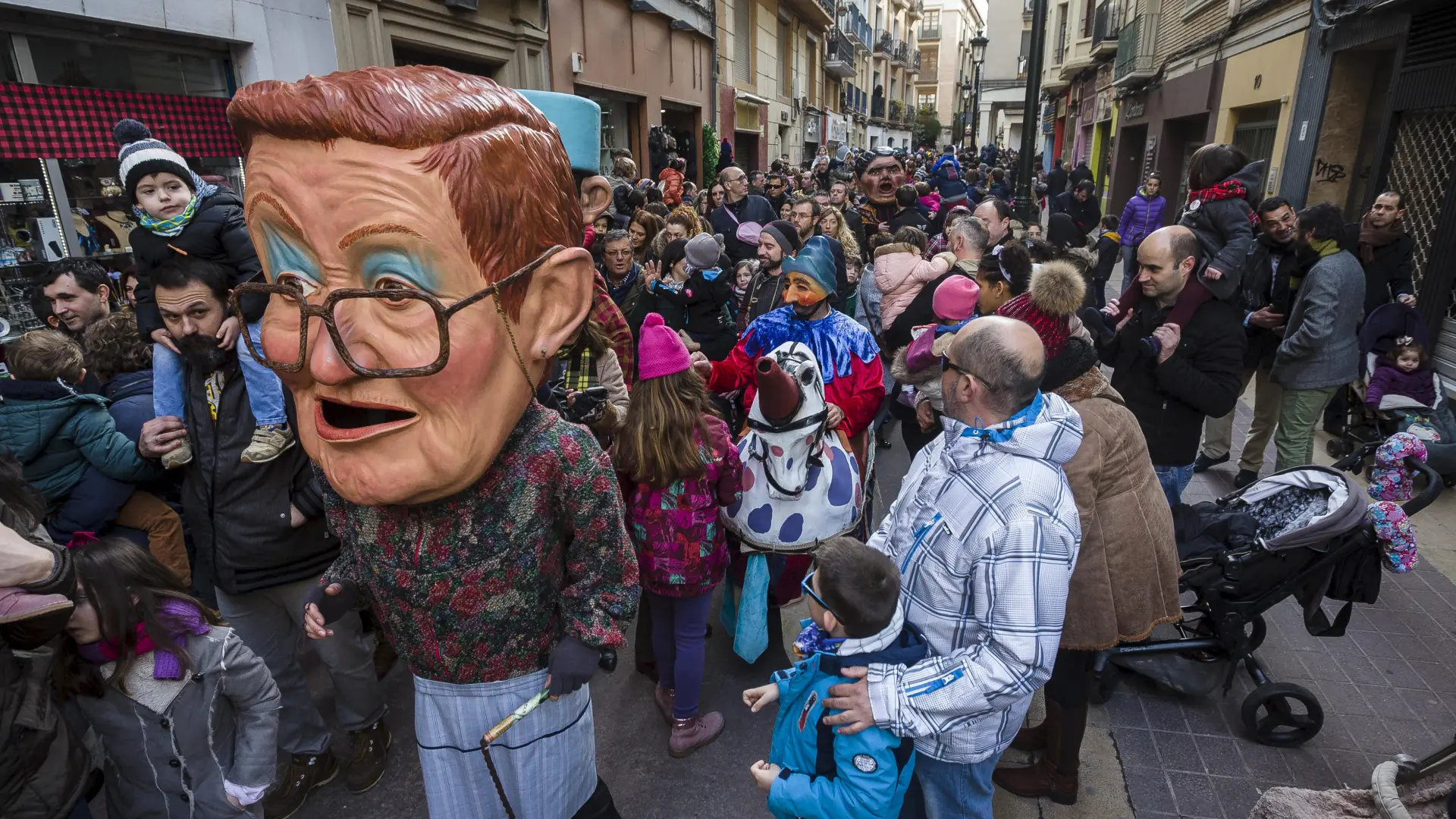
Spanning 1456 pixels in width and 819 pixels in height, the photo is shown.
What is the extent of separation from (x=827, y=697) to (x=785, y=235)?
3807mm

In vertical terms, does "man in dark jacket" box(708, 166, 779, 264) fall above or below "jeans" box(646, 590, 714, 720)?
above

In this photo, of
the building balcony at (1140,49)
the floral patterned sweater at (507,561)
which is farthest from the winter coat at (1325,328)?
the building balcony at (1140,49)

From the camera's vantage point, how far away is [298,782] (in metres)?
2.79

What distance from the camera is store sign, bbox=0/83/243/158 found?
15.9 ft

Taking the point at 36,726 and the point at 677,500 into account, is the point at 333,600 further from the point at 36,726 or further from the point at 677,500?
the point at 677,500

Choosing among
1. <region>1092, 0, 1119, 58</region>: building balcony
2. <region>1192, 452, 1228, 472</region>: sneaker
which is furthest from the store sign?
<region>1092, 0, 1119, 58</region>: building balcony

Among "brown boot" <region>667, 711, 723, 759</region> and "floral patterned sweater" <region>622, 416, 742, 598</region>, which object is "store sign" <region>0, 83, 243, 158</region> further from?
"brown boot" <region>667, 711, 723, 759</region>

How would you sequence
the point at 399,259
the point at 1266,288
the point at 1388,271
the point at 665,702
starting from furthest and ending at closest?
the point at 1388,271, the point at 1266,288, the point at 665,702, the point at 399,259

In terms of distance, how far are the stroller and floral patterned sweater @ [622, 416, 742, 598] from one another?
14.9 ft

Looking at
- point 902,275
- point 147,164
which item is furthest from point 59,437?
point 902,275

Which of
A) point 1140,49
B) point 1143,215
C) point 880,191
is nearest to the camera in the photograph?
point 880,191

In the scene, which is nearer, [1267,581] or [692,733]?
[1267,581]

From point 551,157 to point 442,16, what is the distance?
27.3ft

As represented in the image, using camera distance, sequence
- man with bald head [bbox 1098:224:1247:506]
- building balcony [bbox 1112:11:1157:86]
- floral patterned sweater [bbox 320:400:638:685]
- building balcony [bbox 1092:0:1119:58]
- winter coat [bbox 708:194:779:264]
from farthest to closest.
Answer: building balcony [bbox 1092:0:1119:58] < building balcony [bbox 1112:11:1157:86] < winter coat [bbox 708:194:779:264] < man with bald head [bbox 1098:224:1247:506] < floral patterned sweater [bbox 320:400:638:685]
